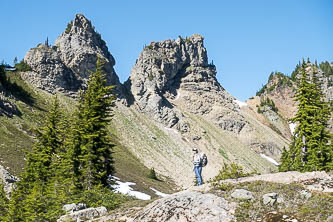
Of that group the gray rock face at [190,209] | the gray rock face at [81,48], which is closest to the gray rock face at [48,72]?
the gray rock face at [81,48]

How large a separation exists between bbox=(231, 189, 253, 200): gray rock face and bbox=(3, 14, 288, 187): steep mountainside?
54.2 meters

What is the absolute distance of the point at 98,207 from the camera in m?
16.2

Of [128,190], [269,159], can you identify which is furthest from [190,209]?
[269,159]

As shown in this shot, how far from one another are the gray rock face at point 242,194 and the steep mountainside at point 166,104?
54.2 metres

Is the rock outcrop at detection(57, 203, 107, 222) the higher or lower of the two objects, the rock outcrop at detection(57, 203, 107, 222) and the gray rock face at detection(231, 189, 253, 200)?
the lower

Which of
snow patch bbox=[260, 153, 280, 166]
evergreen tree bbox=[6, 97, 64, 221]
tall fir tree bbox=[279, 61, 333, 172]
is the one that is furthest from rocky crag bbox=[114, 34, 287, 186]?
evergreen tree bbox=[6, 97, 64, 221]

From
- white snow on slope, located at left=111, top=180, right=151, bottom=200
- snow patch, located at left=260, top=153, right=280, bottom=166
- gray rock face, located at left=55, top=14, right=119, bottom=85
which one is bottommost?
white snow on slope, located at left=111, top=180, right=151, bottom=200

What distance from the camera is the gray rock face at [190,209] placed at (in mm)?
11625

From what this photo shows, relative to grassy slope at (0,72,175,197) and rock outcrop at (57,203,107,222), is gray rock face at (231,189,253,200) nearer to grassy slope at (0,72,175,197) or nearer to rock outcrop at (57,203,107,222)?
rock outcrop at (57,203,107,222)

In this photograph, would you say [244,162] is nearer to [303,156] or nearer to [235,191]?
[303,156]

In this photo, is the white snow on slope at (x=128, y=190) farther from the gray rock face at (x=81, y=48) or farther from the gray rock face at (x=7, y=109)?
the gray rock face at (x=81, y=48)

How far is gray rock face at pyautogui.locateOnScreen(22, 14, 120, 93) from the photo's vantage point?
89000 millimetres

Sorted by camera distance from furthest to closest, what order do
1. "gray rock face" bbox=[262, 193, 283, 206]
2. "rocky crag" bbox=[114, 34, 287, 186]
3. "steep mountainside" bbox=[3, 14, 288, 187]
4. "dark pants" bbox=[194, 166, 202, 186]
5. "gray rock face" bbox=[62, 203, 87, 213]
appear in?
"rocky crag" bbox=[114, 34, 287, 186] < "steep mountainside" bbox=[3, 14, 288, 187] < "dark pants" bbox=[194, 166, 202, 186] < "gray rock face" bbox=[62, 203, 87, 213] < "gray rock face" bbox=[262, 193, 283, 206]

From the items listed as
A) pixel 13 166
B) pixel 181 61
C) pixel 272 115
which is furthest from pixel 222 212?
pixel 272 115
